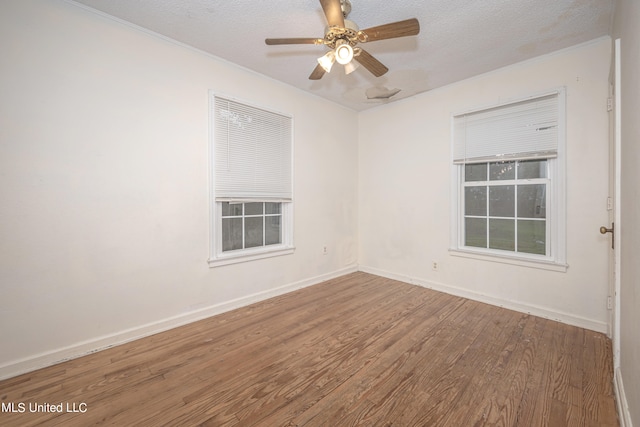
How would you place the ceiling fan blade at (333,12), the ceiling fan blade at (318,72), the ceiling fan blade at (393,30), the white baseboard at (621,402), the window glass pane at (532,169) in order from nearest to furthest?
the white baseboard at (621,402) → the ceiling fan blade at (333,12) → the ceiling fan blade at (393,30) → the ceiling fan blade at (318,72) → the window glass pane at (532,169)

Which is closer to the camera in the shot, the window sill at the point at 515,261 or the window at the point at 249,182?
the window sill at the point at 515,261

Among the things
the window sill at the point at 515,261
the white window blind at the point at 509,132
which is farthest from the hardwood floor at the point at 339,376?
the white window blind at the point at 509,132

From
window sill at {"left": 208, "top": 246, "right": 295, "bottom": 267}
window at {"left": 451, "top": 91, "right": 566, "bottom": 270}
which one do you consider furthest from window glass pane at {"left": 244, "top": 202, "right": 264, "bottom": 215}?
window at {"left": 451, "top": 91, "right": 566, "bottom": 270}

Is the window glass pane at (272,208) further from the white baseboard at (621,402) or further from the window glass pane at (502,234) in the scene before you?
the white baseboard at (621,402)

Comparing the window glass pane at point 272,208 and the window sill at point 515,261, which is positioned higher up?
the window glass pane at point 272,208

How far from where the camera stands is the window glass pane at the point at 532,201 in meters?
2.94

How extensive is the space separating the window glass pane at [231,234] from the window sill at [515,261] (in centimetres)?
280

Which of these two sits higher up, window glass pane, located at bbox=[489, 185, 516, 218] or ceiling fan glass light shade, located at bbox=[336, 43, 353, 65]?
ceiling fan glass light shade, located at bbox=[336, 43, 353, 65]

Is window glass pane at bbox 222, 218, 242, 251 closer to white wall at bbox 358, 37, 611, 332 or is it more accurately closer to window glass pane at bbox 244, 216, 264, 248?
window glass pane at bbox 244, 216, 264, 248

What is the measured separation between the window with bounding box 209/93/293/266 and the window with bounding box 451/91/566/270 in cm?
231

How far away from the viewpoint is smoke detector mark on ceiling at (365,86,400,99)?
12.0 feet

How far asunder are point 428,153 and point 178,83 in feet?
10.5

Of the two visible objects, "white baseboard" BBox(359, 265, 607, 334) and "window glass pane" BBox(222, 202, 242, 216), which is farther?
"window glass pane" BBox(222, 202, 242, 216)

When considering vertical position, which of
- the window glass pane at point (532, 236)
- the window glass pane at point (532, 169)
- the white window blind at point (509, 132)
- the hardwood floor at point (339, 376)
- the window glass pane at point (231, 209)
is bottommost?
the hardwood floor at point (339, 376)
